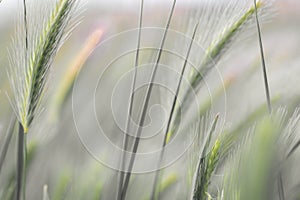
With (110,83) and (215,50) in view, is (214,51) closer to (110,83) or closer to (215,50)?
(215,50)

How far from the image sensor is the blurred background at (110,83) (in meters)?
0.66

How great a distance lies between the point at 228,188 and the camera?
386 mm

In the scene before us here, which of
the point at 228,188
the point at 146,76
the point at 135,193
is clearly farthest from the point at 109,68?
the point at 228,188

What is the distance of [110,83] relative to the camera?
2.27 feet

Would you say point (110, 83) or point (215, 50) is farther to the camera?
point (110, 83)

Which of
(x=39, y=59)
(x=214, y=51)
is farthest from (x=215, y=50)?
(x=39, y=59)

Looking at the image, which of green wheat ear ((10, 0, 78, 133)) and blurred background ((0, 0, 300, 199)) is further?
blurred background ((0, 0, 300, 199))

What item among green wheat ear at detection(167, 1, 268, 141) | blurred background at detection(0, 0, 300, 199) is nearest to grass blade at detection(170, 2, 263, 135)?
green wheat ear at detection(167, 1, 268, 141)

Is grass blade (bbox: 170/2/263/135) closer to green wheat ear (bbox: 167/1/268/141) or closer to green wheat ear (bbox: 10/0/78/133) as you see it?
green wheat ear (bbox: 167/1/268/141)

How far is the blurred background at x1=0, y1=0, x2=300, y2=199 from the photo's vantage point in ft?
2.16

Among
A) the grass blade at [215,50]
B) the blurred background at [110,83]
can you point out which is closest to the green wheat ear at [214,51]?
the grass blade at [215,50]

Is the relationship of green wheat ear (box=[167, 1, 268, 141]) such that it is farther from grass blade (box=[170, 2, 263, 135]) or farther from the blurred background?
the blurred background

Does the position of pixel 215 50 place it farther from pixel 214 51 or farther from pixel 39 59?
pixel 39 59

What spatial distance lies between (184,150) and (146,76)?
11 cm
